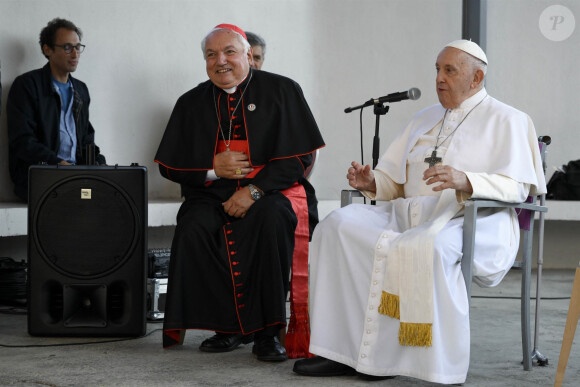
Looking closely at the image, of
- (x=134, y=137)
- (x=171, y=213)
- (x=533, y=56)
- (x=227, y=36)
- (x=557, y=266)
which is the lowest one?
(x=557, y=266)

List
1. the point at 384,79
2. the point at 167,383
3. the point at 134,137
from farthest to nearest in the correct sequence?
the point at 384,79
the point at 134,137
the point at 167,383

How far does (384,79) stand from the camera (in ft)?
22.4

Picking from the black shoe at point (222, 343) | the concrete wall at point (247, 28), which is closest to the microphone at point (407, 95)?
the black shoe at point (222, 343)

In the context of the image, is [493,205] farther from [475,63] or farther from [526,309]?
[475,63]

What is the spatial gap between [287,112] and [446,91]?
777mm

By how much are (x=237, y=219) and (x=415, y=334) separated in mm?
1092

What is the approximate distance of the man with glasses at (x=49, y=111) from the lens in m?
4.88

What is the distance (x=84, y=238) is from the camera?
3574 mm

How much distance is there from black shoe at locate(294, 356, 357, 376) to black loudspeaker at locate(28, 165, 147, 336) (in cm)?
98

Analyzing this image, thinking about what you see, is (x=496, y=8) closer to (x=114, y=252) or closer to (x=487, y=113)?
(x=487, y=113)

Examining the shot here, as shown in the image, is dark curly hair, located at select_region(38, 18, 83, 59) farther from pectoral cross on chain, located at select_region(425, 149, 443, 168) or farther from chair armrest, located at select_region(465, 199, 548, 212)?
chair armrest, located at select_region(465, 199, 548, 212)

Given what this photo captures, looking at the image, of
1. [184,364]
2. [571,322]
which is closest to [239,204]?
[184,364]

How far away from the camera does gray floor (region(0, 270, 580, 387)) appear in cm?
285

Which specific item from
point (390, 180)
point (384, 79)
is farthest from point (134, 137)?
point (390, 180)
